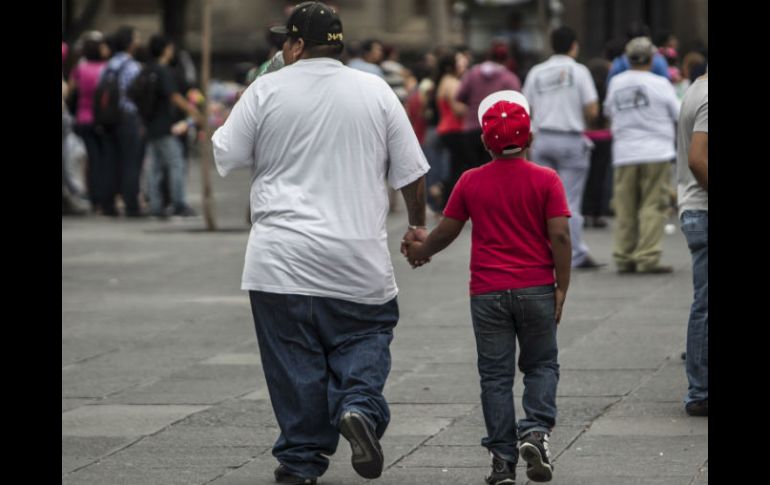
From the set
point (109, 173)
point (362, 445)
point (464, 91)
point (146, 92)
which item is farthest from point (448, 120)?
point (362, 445)

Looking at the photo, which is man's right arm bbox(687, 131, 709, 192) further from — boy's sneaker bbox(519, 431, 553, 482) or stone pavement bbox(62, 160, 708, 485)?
boy's sneaker bbox(519, 431, 553, 482)

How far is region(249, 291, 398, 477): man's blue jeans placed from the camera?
6176 millimetres

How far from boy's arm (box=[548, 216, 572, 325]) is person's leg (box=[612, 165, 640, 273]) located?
6878mm

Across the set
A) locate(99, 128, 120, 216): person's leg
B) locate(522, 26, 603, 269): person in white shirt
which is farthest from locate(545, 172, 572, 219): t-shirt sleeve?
locate(99, 128, 120, 216): person's leg

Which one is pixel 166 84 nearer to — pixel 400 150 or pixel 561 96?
pixel 561 96

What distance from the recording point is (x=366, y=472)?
5.84m

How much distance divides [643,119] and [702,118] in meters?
5.52

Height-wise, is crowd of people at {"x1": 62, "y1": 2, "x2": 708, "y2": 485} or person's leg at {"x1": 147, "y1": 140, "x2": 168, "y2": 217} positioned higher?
crowd of people at {"x1": 62, "y1": 2, "x2": 708, "y2": 485}

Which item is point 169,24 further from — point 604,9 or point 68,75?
point 68,75

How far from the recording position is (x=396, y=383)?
337 inches

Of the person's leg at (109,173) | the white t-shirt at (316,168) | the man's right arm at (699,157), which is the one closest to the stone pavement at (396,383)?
the white t-shirt at (316,168)
